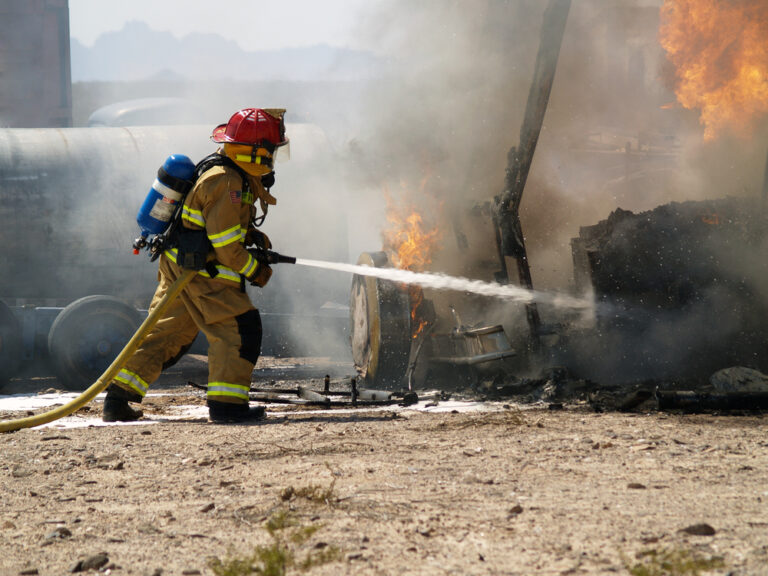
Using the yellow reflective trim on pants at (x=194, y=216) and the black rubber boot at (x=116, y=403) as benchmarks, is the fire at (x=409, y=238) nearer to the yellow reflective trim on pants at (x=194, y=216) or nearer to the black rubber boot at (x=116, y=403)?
the yellow reflective trim on pants at (x=194, y=216)

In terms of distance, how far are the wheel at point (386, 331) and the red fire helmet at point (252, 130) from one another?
61.4 inches

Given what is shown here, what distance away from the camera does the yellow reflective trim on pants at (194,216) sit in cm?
Answer: 507

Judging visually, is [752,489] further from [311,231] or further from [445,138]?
[311,231]

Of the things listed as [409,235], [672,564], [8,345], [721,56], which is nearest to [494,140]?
[409,235]

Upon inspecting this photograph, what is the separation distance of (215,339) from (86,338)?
10.7 ft

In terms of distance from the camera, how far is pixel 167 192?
204 inches

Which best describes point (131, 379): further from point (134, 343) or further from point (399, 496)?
point (399, 496)

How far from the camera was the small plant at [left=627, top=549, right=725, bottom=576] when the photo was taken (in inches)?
83.4

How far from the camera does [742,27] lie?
675cm

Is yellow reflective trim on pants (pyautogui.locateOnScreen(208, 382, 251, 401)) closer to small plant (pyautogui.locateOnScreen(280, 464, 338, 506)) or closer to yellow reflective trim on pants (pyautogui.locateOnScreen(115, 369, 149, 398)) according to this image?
yellow reflective trim on pants (pyautogui.locateOnScreen(115, 369, 149, 398))

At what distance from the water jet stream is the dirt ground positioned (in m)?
1.42

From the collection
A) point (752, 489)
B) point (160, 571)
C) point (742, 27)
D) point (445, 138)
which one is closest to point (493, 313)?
point (445, 138)

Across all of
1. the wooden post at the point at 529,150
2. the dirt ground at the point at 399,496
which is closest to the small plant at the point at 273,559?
the dirt ground at the point at 399,496

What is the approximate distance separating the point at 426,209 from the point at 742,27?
10.3 ft
